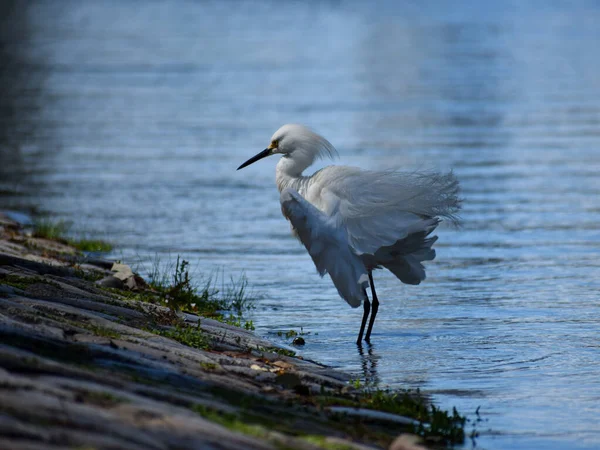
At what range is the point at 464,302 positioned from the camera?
10547 millimetres


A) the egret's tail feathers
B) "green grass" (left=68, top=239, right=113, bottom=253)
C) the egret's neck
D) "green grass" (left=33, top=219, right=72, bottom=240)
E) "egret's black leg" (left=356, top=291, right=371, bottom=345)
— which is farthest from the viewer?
"green grass" (left=68, top=239, right=113, bottom=253)

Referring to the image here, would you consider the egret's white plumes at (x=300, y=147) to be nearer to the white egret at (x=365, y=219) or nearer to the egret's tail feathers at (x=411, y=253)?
the white egret at (x=365, y=219)

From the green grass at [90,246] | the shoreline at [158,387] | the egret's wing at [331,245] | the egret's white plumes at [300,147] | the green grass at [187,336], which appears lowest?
the shoreline at [158,387]

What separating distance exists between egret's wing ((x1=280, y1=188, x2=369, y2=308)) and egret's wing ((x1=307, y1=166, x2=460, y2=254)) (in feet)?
0.42

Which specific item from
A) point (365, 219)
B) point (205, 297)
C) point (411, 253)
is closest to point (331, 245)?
point (365, 219)

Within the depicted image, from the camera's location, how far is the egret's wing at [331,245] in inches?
333

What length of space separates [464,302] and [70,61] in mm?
32468

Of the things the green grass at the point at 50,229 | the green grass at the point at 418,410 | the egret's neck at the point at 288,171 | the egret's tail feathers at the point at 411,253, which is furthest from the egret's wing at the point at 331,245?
the green grass at the point at 50,229

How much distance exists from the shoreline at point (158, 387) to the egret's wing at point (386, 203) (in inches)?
48.7

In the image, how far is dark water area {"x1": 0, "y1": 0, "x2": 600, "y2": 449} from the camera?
27.9ft

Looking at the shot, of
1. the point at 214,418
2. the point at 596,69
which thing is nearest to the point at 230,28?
the point at 596,69

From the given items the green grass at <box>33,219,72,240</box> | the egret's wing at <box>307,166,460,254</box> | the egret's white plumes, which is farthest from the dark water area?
the egret's white plumes

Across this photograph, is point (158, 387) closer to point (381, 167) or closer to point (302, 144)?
point (302, 144)

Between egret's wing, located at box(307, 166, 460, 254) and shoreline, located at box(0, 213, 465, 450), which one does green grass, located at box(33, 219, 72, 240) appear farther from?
egret's wing, located at box(307, 166, 460, 254)
